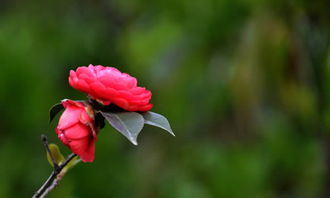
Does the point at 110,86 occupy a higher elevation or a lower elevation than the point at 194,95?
higher

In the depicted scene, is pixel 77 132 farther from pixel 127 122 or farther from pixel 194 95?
pixel 194 95

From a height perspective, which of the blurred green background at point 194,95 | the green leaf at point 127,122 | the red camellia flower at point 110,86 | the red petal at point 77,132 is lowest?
the blurred green background at point 194,95

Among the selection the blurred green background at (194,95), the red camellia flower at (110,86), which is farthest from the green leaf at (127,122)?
the blurred green background at (194,95)

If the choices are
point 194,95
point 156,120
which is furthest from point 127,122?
point 194,95

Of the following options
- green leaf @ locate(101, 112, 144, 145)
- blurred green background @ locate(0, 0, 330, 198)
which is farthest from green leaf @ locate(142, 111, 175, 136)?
blurred green background @ locate(0, 0, 330, 198)

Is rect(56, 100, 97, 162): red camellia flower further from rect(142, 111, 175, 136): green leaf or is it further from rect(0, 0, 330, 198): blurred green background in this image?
rect(0, 0, 330, 198): blurred green background

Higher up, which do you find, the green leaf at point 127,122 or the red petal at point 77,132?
the green leaf at point 127,122

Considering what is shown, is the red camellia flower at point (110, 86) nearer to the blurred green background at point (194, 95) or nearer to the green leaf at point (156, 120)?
the green leaf at point (156, 120)

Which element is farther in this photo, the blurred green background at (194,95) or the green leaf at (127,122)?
the blurred green background at (194,95)
